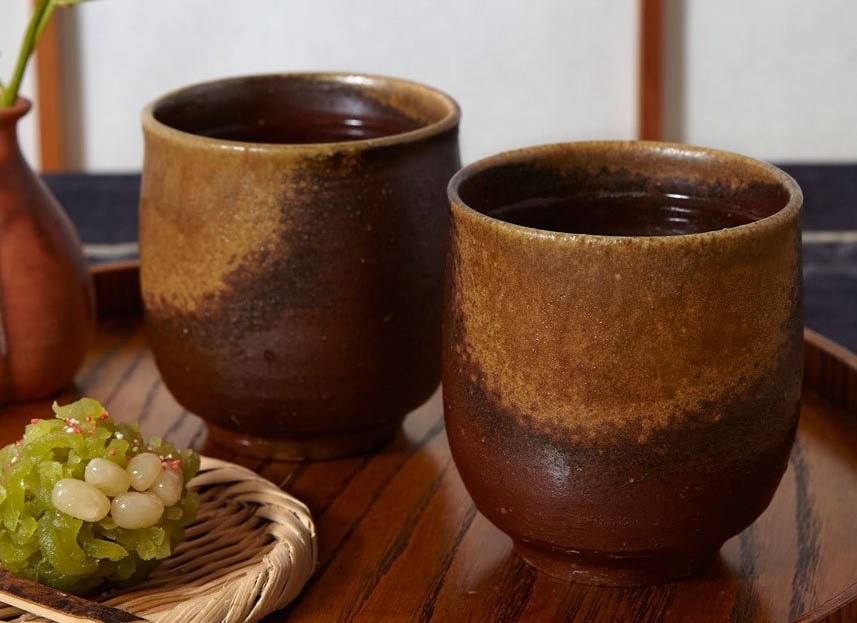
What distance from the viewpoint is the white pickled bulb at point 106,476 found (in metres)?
0.57

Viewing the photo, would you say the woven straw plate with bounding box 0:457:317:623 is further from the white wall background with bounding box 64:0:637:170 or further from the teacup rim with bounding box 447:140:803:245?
the white wall background with bounding box 64:0:637:170

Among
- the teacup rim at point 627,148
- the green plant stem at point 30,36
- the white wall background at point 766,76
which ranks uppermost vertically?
the green plant stem at point 30,36

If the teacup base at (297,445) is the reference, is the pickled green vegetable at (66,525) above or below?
above

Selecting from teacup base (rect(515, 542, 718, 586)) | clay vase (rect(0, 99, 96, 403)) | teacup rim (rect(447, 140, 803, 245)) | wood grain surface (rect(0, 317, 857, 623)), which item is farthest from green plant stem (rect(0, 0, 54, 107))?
teacup base (rect(515, 542, 718, 586))

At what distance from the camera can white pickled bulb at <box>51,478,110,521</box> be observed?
564mm

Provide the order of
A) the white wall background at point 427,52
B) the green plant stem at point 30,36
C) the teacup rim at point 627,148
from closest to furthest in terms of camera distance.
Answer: the teacup rim at point 627,148, the green plant stem at point 30,36, the white wall background at point 427,52

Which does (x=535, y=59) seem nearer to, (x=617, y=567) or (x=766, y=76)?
(x=766, y=76)

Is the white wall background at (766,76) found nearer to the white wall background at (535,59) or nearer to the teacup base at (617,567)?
the white wall background at (535,59)

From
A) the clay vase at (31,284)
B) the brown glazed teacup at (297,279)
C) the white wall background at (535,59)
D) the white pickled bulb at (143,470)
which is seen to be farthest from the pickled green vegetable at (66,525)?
the white wall background at (535,59)

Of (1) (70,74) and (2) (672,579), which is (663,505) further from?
(1) (70,74)

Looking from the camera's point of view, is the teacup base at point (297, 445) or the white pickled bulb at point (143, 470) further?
the teacup base at point (297, 445)

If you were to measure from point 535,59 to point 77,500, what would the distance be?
1.21m

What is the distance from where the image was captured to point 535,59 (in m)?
1.67

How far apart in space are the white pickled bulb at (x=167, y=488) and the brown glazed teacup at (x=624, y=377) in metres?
0.13
